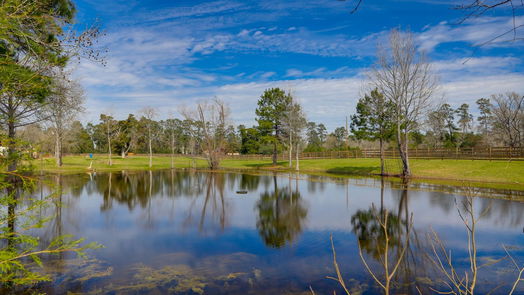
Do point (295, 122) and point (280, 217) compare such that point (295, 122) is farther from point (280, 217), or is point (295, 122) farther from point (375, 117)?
point (280, 217)

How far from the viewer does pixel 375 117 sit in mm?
39438

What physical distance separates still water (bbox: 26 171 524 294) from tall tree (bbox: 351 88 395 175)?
1973 cm

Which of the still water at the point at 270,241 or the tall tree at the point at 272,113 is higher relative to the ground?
the tall tree at the point at 272,113

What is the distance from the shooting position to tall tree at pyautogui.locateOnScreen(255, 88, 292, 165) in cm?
4662

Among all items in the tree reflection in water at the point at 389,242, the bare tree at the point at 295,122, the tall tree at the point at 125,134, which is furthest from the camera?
the tall tree at the point at 125,134

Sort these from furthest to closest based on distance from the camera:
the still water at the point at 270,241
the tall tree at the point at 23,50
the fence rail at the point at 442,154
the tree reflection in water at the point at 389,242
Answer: the fence rail at the point at 442,154 < the tree reflection in water at the point at 389,242 < the still water at the point at 270,241 < the tall tree at the point at 23,50

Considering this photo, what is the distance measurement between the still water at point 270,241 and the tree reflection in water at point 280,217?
5cm

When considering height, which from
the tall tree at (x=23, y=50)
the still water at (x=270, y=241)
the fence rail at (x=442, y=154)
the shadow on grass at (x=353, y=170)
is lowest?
the still water at (x=270, y=241)

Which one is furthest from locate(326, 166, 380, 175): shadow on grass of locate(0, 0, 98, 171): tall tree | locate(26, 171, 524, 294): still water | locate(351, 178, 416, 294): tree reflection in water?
locate(0, 0, 98, 171): tall tree

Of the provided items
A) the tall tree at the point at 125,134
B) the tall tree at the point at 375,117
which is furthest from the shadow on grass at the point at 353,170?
the tall tree at the point at 125,134

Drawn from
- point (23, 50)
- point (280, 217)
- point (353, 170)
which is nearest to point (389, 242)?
point (280, 217)

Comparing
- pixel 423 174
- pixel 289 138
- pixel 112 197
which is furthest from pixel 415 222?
pixel 289 138

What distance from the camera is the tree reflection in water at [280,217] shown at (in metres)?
11.1

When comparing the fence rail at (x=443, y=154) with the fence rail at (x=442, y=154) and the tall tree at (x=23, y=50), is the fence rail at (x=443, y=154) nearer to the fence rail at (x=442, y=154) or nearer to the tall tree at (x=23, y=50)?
the fence rail at (x=442, y=154)
